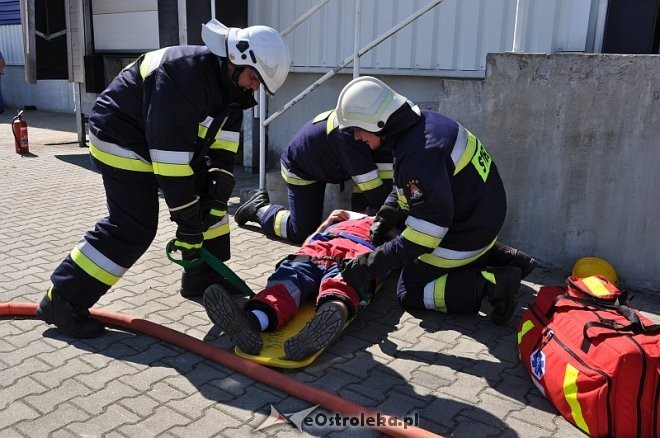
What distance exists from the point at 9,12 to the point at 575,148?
1668 centimetres

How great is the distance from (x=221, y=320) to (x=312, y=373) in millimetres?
514

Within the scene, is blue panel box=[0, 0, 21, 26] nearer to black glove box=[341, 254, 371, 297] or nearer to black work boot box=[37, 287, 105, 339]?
black work boot box=[37, 287, 105, 339]

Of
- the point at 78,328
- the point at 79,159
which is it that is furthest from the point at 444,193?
the point at 79,159

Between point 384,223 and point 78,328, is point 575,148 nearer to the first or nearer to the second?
point 384,223

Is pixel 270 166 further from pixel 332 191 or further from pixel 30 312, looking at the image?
pixel 30 312

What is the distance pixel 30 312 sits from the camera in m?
3.53

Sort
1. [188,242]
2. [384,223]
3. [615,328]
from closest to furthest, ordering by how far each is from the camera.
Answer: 1. [615,328]
2. [188,242]
3. [384,223]

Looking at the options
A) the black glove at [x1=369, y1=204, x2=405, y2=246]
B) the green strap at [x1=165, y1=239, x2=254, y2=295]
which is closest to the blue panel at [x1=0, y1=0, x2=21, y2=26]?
the green strap at [x1=165, y1=239, x2=254, y2=295]

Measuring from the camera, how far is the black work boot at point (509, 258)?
406cm

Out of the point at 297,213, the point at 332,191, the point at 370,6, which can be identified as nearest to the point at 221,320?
the point at 297,213

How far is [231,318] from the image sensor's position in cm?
302

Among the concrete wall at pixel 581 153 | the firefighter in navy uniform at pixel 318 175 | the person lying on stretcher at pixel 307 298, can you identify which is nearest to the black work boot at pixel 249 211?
the firefighter in navy uniform at pixel 318 175

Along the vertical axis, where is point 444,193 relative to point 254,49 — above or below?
below

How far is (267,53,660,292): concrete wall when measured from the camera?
4.17m
